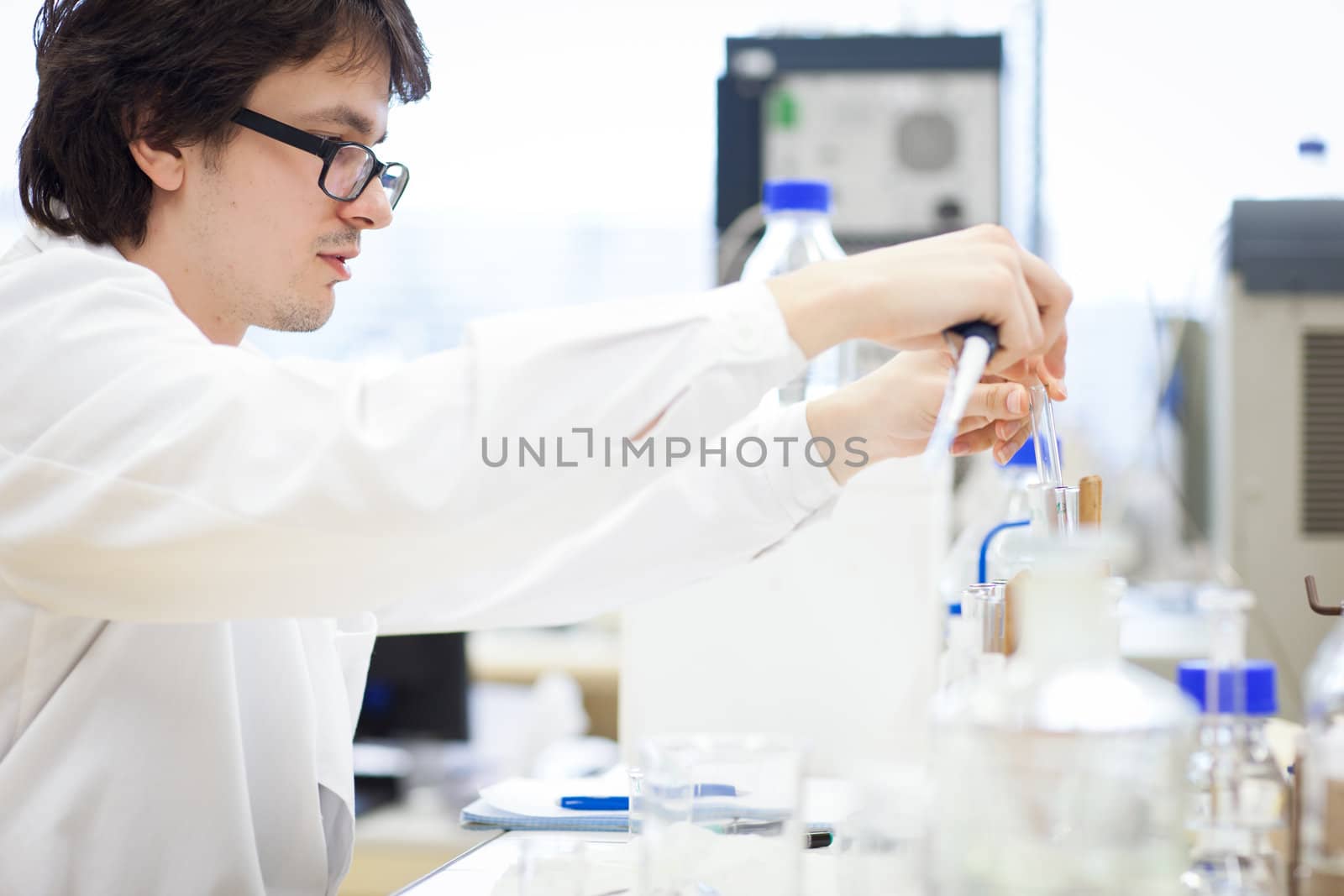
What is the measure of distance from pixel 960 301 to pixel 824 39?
4.64 feet

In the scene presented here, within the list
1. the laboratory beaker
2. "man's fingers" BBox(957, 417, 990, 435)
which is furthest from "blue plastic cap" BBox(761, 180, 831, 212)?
the laboratory beaker

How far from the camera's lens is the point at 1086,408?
2.48 metres

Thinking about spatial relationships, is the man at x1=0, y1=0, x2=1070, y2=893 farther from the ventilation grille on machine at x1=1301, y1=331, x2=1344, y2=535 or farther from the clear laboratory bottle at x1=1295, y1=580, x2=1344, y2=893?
Result: the ventilation grille on machine at x1=1301, y1=331, x2=1344, y2=535

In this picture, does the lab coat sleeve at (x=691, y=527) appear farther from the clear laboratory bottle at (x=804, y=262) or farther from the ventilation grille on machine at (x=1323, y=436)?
the ventilation grille on machine at (x=1323, y=436)

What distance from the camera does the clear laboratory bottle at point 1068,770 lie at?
1.66ft

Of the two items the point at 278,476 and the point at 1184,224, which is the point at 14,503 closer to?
the point at 278,476

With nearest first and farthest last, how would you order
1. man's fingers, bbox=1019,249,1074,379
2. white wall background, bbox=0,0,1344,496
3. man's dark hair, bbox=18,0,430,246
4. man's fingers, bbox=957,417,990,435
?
man's fingers, bbox=1019,249,1074,379 < man's fingers, bbox=957,417,990,435 < man's dark hair, bbox=18,0,430,246 < white wall background, bbox=0,0,1344,496

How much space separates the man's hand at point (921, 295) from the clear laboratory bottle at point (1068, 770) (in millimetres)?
209

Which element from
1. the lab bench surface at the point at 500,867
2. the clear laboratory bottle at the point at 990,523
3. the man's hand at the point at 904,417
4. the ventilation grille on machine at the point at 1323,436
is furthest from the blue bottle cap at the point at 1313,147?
the lab bench surface at the point at 500,867

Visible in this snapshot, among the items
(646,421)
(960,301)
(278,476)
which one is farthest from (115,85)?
(960,301)

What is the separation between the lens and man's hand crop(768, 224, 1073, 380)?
0.69 m

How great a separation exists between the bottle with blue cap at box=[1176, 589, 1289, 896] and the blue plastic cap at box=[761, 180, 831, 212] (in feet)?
2.59

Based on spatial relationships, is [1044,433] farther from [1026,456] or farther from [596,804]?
[596,804]

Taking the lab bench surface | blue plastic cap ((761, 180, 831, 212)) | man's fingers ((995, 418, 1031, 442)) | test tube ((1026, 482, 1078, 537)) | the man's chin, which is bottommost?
the lab bench surface
